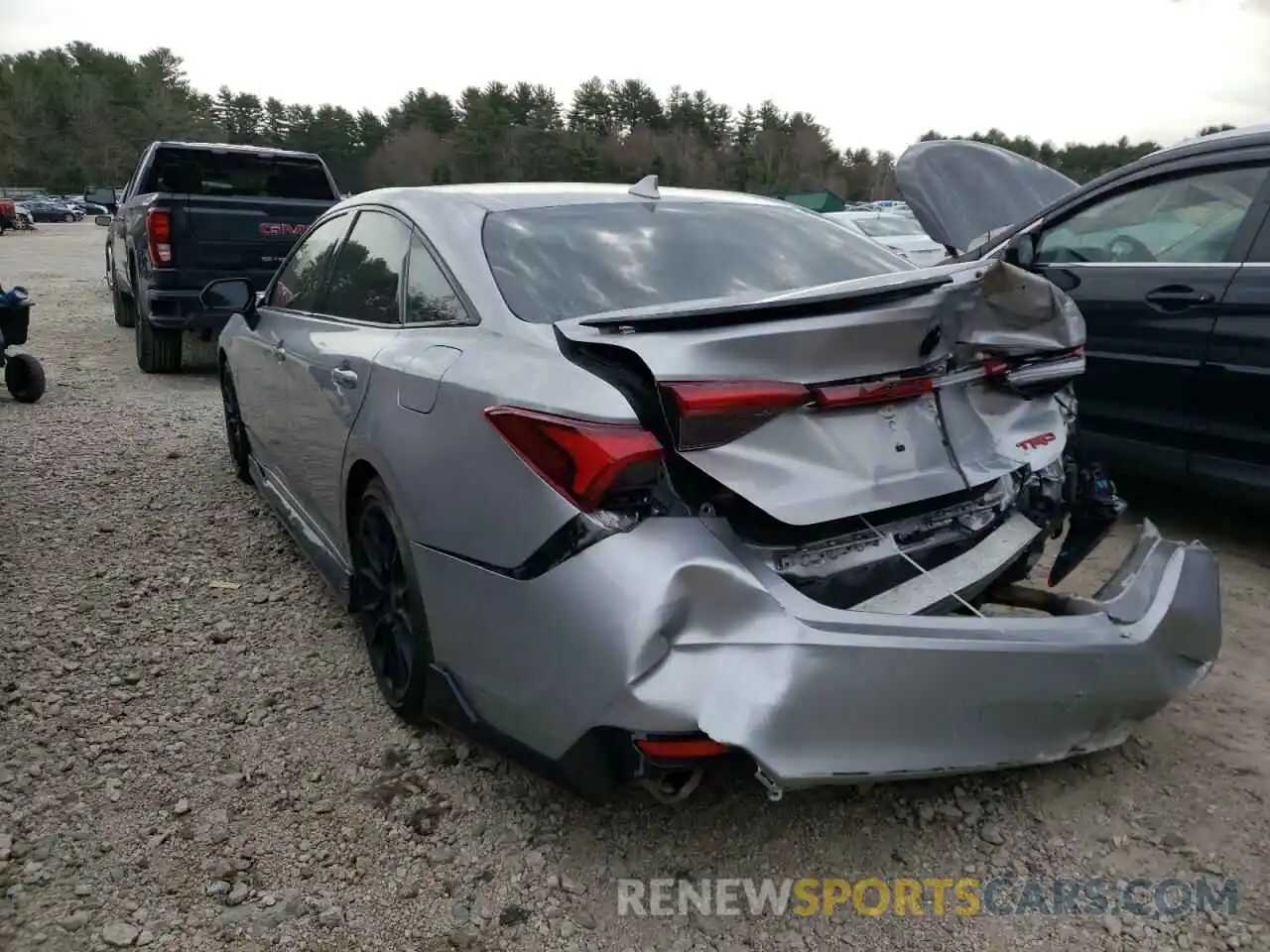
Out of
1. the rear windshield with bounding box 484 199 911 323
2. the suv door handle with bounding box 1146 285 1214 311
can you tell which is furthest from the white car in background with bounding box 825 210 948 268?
the rear windshield with bounding box 484 199 911 323

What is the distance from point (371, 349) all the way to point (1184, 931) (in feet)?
8.19

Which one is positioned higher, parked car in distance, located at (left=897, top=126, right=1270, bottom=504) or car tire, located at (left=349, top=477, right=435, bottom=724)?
parked car in distance, located at (left=897, top=126, right=1270, bottom=504)

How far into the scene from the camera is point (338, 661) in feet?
10.8

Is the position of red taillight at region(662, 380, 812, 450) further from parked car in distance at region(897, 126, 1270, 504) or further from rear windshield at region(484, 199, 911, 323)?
parked car in distance at region(897, 126, 1270, 504)

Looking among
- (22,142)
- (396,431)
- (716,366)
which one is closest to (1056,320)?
(716,366)

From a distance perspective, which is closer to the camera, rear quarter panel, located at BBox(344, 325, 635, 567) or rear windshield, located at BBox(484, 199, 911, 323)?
rear quarter panel, located at BBox(344, 325, 635, 567)

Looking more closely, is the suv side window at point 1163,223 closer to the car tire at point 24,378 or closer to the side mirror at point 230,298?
the side mirror at point 230,298

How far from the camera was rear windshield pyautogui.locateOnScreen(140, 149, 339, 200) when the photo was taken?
29.7 feet

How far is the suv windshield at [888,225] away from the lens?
14.1m

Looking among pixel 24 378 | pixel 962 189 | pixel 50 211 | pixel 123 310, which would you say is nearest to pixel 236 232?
pixel 24 378

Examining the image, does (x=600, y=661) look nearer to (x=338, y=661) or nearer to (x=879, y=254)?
(x=338, y=661)

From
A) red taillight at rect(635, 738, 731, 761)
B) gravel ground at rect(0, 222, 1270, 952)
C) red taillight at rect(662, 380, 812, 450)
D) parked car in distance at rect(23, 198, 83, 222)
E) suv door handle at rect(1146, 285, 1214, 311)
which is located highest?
suv door handle at rect(1146, 285, 1214, 311)

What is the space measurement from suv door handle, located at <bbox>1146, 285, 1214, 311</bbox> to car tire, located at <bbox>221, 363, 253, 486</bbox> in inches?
163

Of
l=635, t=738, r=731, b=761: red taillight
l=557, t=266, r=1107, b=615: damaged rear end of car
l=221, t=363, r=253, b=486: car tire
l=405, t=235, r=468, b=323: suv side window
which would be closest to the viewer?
l=635, t=738, r=731, b=761: red taillight
